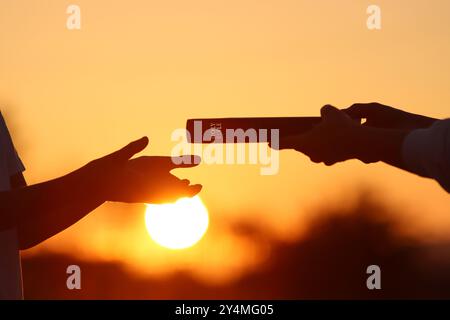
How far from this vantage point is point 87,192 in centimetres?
611

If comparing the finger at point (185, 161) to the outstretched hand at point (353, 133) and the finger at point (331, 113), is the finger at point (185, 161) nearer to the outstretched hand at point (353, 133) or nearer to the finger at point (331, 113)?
the outstretched hand at point (353, 133)

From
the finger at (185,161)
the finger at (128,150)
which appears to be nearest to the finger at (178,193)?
the finger at (185,161)

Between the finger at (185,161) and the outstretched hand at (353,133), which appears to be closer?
the outstretched hand at (353,133)

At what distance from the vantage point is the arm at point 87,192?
560cm

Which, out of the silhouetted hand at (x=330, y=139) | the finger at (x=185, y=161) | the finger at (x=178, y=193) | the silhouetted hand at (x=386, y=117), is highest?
the silhouetted hand at (x=386, y=117)

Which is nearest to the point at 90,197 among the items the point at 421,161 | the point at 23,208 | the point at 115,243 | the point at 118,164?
the point at 118,164

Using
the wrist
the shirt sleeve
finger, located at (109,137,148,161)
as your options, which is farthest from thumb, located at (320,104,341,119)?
the shirt sleeve

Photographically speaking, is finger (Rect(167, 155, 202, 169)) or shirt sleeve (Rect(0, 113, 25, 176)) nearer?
shirt sleeve (Rect(0, 113, 25, 176))

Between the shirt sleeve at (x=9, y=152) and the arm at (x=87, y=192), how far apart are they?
0.51 feet

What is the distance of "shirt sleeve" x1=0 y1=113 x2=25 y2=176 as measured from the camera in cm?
566

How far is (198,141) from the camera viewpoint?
659cm

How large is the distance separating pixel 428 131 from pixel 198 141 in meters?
1.72

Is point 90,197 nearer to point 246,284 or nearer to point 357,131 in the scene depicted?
point 357,131

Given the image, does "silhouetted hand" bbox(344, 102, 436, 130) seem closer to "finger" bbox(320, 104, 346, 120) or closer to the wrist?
"finger" bbox(320, 104, 346, 120)
